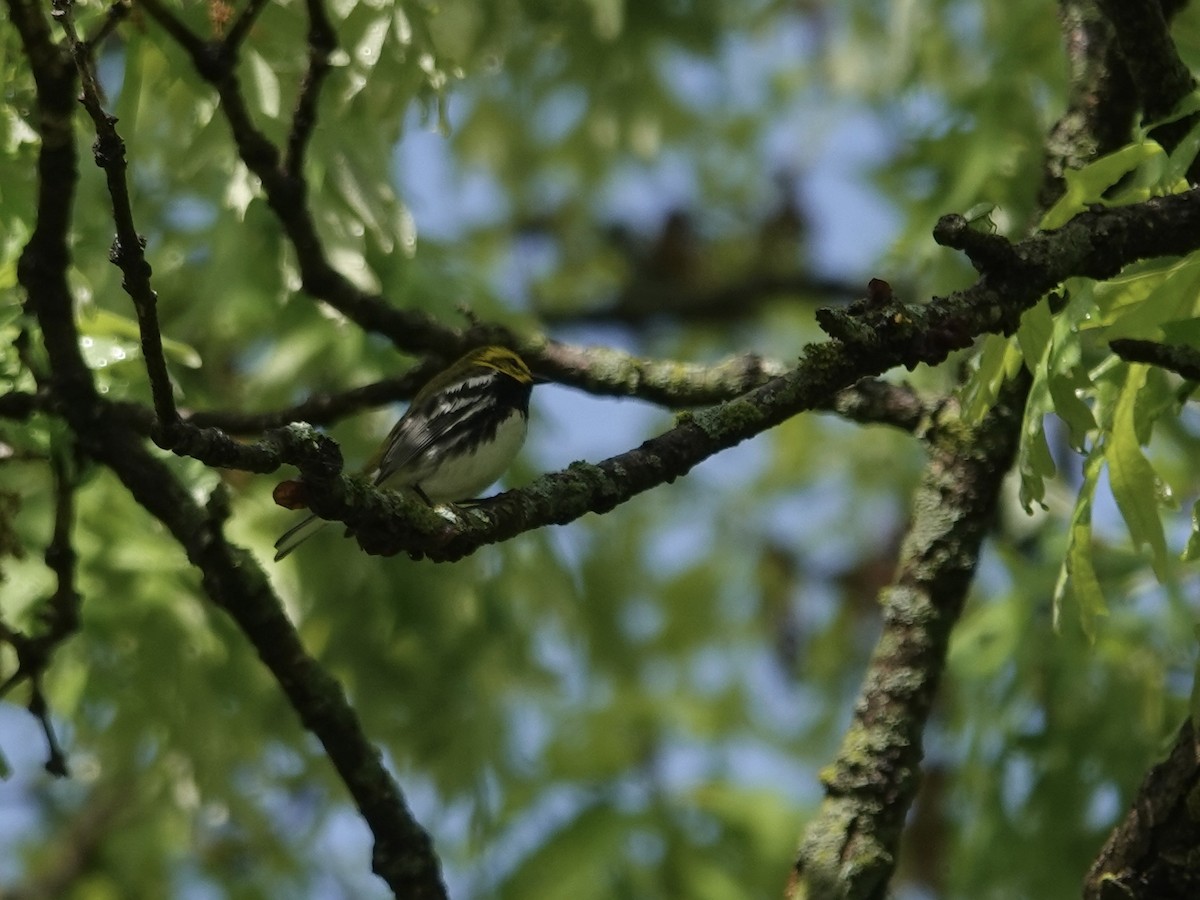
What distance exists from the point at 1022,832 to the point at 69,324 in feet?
8.98

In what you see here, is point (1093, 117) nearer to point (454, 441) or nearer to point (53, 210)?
point (454, 441)

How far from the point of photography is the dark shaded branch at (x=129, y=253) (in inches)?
79.6

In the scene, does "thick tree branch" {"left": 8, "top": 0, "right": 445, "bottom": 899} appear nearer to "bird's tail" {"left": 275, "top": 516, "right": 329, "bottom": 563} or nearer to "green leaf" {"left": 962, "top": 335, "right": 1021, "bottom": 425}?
"bird's tail" {"left": 275, "top": 516, "right": 329, "bottom": 563}

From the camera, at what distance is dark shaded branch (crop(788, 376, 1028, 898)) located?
9.75ft

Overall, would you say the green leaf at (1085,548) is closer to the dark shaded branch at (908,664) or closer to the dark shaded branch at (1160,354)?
the dark shaded branch at (1160,354)

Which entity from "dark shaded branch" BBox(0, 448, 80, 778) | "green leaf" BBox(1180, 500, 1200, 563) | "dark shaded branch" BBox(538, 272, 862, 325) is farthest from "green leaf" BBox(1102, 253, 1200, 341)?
"dark shaded branch" BBox(538, 272, 862, 325)

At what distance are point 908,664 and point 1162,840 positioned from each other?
65 centimetres

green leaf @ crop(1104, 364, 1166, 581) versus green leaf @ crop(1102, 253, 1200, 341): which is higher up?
green leaf @ crop(1102, 253, 1200, 341)

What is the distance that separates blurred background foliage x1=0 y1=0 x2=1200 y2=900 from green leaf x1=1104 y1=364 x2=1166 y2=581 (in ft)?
1.64

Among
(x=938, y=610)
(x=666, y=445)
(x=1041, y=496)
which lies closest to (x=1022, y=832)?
(x=938, y=610)

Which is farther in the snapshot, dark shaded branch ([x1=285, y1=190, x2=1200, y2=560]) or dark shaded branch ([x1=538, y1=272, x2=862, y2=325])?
dark shaded branch ([x1=538, y1=272, x2=862, y2=325])

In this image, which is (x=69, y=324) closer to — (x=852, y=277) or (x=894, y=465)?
(x=894, y=465)

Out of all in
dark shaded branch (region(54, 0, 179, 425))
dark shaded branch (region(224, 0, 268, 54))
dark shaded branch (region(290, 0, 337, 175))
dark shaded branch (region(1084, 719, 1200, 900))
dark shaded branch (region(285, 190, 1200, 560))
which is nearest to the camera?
dark shaded branch (region(54, 0, 179, 425))

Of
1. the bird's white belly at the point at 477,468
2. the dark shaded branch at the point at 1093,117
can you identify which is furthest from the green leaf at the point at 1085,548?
the bird's white belly at the point at 477,468
